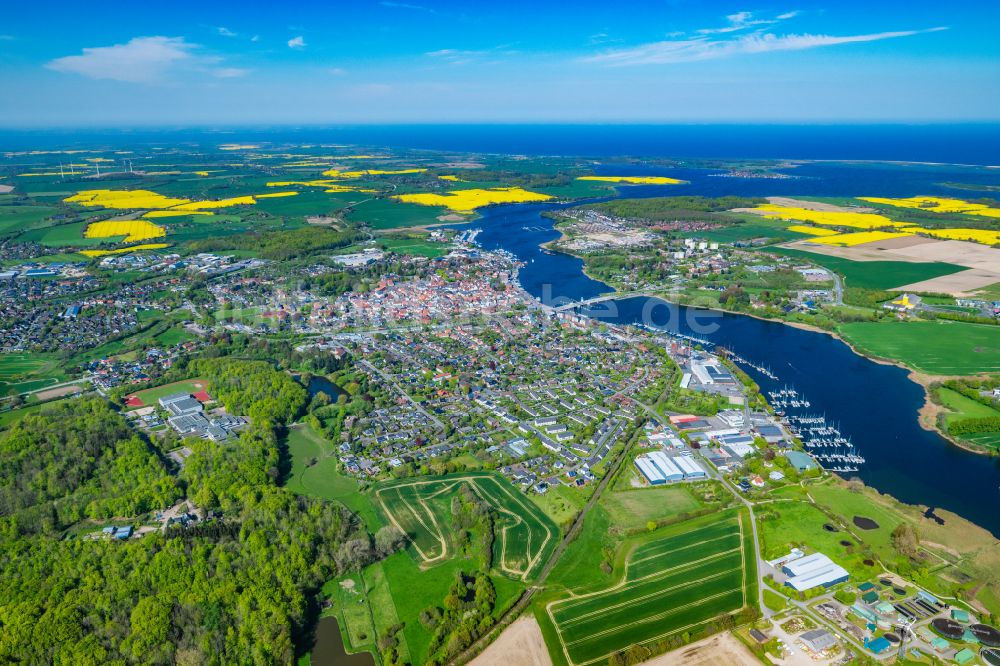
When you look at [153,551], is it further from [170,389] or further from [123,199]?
[123,199]

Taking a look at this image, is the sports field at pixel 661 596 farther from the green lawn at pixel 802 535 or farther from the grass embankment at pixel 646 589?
the green lawn at pixel 802 535

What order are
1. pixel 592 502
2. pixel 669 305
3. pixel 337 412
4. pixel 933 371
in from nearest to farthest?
pixel 592 502 < pixel 337 412 < pixel 933 371 < pixel 669 305

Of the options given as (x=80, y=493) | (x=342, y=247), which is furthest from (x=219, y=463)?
(x=342, y=247)

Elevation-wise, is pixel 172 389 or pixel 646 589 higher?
pixel 172 389

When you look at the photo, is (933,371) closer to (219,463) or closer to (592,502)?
(592,502)

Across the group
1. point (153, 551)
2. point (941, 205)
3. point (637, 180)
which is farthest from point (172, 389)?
point (637, 180)

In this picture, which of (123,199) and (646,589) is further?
(123,199)
